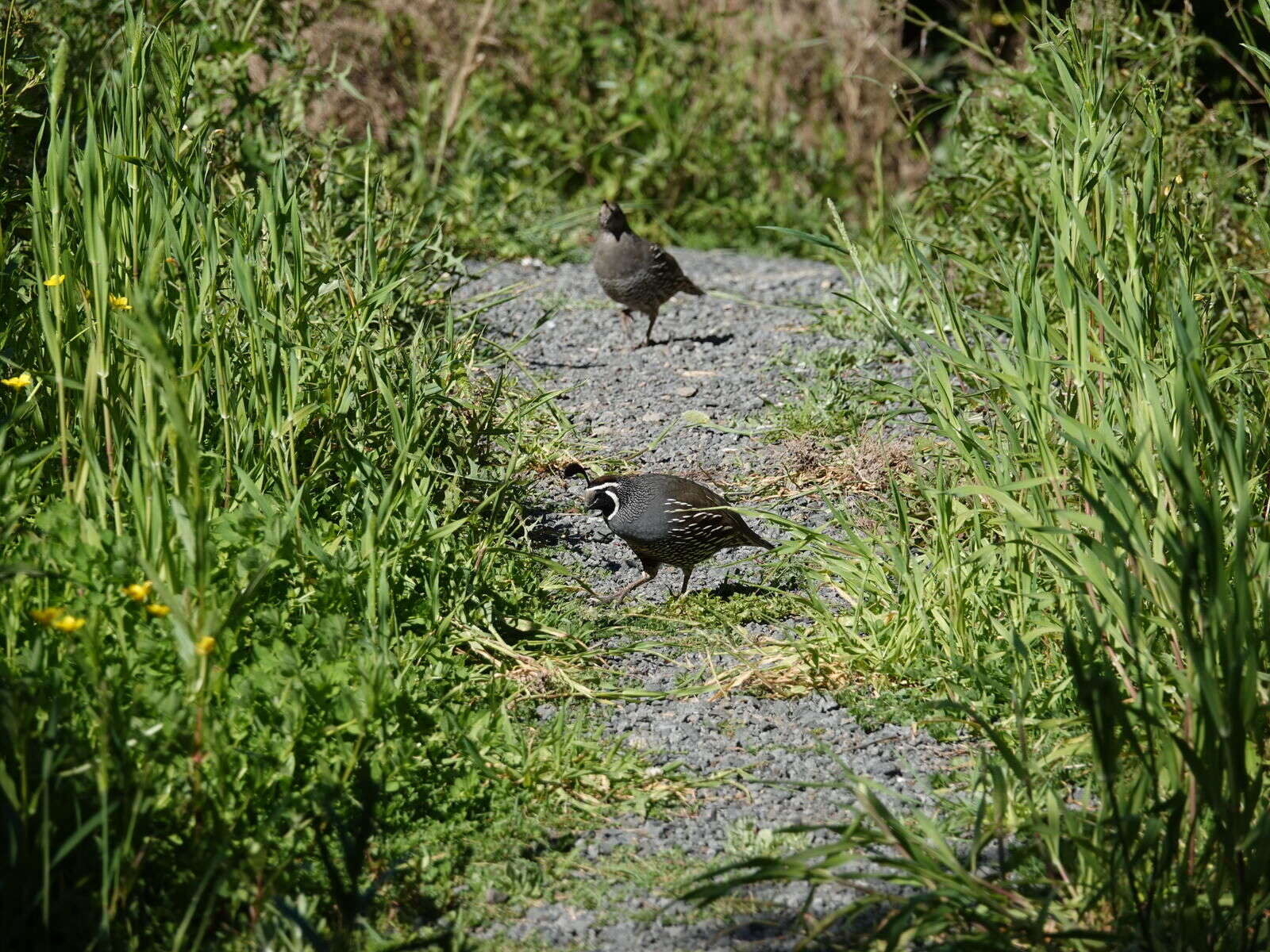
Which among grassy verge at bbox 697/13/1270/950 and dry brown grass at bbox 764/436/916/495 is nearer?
grassy verge at bbox 697/13/1270/950

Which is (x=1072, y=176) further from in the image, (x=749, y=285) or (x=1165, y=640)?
(x=749, y=285)

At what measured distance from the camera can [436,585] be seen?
4047 mm

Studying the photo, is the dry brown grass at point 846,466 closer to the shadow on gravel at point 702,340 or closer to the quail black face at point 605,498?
the quail black face at point 605,498

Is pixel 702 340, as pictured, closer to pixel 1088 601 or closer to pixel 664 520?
pixel 664 520

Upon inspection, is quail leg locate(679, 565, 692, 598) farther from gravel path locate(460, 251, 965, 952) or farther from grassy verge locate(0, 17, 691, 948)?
grassy verge locate(0, 17, 691, 948)

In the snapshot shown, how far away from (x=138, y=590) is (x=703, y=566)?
9.30 feet

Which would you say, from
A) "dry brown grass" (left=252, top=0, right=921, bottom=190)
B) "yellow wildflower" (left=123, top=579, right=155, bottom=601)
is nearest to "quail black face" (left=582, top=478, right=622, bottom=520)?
"yellow wildflower" (left=123, top=579, right=155, bottom=601)

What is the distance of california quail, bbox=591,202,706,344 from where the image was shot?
7.82 meters

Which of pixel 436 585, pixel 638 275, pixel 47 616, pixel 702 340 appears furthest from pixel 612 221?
pixel 47 616

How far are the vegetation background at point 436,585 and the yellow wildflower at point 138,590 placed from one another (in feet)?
0.19

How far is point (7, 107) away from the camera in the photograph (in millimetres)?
4852

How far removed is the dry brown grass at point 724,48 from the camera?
10.1 metres

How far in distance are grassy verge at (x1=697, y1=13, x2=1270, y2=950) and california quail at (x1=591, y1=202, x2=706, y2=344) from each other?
2688mm

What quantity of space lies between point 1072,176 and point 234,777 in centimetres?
266
